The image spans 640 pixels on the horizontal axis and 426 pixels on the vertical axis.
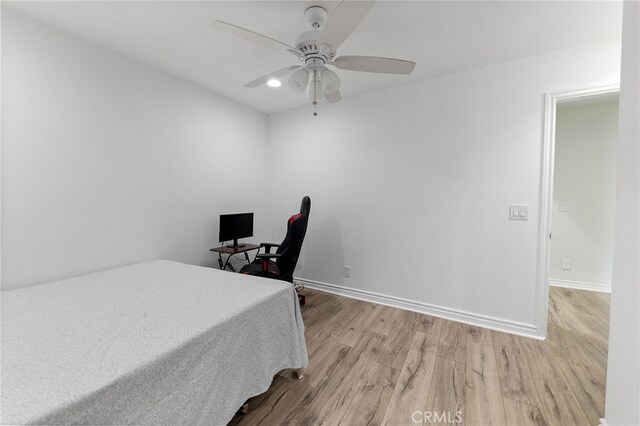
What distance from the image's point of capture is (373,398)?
1544 millimetres

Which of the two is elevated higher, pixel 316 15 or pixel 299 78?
pixel 316 15

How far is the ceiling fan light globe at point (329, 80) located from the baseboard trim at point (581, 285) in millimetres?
4108

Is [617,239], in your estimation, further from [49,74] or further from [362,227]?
[49,74]

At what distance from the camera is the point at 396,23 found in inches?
69.5

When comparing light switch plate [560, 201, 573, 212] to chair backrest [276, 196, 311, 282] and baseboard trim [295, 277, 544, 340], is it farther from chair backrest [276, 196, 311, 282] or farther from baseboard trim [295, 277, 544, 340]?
chair backrest [276, 196, 311, 282]

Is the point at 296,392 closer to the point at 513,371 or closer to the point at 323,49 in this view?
the point at 513,371

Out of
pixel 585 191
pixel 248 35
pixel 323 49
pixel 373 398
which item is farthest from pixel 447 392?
pixel 585 191

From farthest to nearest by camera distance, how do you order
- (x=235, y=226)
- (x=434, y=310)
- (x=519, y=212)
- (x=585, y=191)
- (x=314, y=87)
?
1. (x=585, y=191)
2. (x=235, y=226)
3. (x=434, y=310)
4. (x=519, y=212)
5. (x=314, y=87)

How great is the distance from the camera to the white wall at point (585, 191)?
3.23 meters

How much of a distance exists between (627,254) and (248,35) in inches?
86.0

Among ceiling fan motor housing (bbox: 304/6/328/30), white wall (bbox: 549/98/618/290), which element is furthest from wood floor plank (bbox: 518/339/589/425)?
ceiling fan motor housing (bbox: 304/6/328/30)

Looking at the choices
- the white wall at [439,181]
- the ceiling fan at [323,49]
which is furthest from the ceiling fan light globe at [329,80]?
the white wall at [439,181]

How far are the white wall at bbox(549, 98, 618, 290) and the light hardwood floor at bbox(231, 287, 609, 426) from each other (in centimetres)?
108

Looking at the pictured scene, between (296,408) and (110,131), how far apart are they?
2.57m
